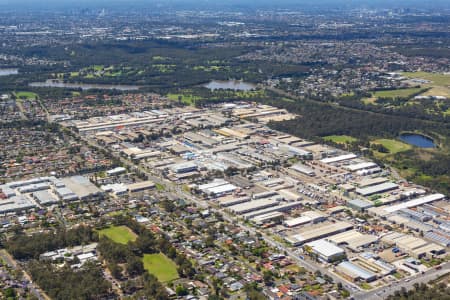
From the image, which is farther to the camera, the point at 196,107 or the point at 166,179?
the point at 196,107

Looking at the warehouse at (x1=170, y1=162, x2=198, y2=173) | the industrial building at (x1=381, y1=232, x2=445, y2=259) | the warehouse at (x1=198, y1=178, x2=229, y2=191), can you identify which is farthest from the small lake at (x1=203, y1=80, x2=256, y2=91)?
the industrial building at (x1=381, y1=232, x2=445, y2=259)

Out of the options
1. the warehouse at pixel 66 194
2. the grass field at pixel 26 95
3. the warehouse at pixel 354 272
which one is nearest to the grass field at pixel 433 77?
the grass field at pixel 26 95

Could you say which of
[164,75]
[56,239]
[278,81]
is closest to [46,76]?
[164,75]

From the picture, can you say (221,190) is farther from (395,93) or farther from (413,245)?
(395,93)

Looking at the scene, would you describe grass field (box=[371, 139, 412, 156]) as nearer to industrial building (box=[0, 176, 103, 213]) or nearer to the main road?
the main road

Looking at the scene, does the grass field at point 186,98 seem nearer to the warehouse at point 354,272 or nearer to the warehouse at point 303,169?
the warehouse at point 303,169

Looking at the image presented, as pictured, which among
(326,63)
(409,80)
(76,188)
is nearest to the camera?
(76,188)

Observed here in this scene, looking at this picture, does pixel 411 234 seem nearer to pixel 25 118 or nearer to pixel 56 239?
pixel 56 239
